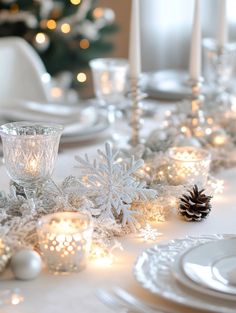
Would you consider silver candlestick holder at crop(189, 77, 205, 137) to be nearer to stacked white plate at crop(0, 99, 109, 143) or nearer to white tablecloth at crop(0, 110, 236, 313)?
stacked white plate at crop(0, 99, 109, 143)

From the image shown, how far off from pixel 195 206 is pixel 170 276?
30cm

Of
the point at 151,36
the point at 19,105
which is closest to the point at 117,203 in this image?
the point at 19,105

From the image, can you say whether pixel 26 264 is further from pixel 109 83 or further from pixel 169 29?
pixel 169 29

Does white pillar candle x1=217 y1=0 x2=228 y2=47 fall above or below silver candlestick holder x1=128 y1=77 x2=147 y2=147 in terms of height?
above

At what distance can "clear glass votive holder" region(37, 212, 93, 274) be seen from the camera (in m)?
1.06

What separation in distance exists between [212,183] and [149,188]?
0.17m

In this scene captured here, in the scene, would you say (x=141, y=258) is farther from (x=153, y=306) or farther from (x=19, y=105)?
(x=19, y=105)

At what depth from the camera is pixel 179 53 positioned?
475 centimetres

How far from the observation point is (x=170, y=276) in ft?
3.39

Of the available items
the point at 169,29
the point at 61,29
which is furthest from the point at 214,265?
the point at 169,29

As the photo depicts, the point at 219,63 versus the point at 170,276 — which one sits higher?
the point at 219,63

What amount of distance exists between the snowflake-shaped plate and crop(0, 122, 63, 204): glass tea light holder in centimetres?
26

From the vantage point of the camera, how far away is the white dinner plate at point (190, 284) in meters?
0.96

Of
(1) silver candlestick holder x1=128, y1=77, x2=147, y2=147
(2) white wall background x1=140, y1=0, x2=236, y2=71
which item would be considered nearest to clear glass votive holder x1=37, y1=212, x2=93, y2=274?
(1) silver candlestick holder x1=128, y1=77, x2=147, y2=147
